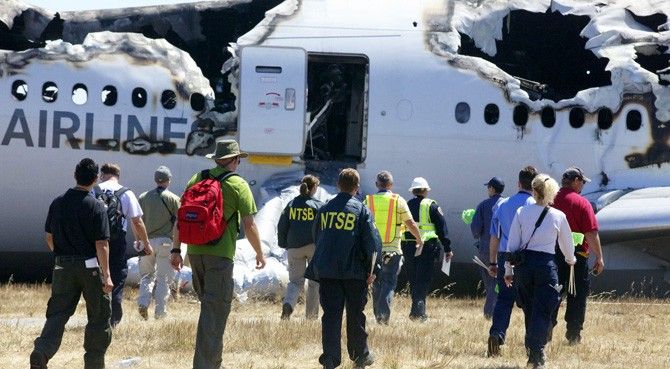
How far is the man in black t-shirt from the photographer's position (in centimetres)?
1101

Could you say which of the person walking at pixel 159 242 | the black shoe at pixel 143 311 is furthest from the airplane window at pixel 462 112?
the black shoe at pixel 143 311

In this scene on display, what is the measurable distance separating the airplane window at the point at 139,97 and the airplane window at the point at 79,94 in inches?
30.1

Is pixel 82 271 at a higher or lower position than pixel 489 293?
higher

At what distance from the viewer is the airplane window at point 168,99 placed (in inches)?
778

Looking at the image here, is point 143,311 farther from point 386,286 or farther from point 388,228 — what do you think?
point 388,228

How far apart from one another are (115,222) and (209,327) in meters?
2.36

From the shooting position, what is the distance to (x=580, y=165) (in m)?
20.3

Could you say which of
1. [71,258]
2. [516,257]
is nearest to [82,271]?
[71,258]

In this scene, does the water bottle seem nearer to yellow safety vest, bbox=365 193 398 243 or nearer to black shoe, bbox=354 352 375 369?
black shoe, bbox=354 352 375 369

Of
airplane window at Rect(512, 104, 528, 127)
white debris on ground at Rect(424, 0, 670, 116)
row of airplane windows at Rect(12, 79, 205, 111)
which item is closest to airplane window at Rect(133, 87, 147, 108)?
row of airplane windows at Rect(12, 79, 205, 111)

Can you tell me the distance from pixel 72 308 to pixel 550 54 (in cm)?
1343

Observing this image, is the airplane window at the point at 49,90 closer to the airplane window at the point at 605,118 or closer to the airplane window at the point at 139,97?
the airplane window at the point at 139,97

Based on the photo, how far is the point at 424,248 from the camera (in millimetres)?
16688

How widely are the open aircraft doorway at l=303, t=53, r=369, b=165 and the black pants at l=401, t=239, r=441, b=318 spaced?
3.86 m
